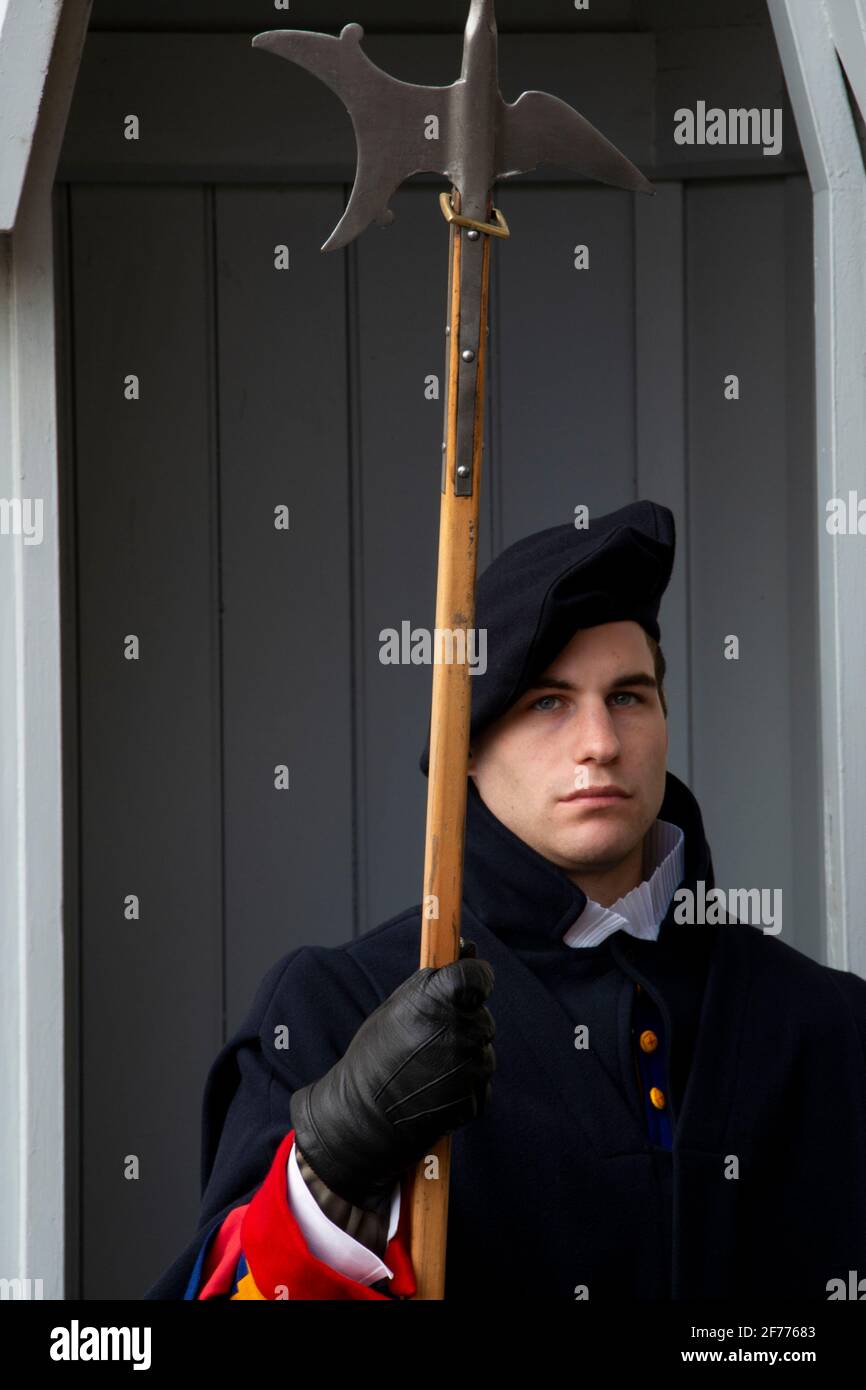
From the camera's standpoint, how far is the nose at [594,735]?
5.13 feet

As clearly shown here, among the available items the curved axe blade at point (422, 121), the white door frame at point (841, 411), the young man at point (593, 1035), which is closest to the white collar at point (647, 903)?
the young man at point (593, 1035)

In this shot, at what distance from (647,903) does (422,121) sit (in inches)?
29.6

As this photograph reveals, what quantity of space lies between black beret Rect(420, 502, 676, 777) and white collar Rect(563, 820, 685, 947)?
8.1 inches

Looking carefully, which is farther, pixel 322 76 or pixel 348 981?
pixel 348 981

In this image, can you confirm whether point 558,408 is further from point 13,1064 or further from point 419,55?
point 13,1064

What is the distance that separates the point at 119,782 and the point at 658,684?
0.94m

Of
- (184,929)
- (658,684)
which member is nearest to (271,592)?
(184,929)

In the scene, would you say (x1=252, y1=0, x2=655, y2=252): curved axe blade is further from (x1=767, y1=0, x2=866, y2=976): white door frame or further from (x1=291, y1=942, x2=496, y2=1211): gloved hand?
(x1=291, y1=942, x2=496, y2=1211): gloved hand

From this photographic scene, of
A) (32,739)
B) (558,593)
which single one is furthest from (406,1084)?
(32,739)

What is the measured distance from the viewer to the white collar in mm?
1632

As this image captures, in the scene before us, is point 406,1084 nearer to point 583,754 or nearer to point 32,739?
→ point 583,754

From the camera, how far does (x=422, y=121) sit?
55.9 inches

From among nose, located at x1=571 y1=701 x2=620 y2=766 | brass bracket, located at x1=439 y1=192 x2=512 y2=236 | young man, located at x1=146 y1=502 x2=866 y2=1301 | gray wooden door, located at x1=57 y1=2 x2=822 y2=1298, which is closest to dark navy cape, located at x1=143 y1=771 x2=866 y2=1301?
young man, located at x1=146 y1=502 x2=866 y2=1301

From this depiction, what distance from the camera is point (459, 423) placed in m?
1.41
